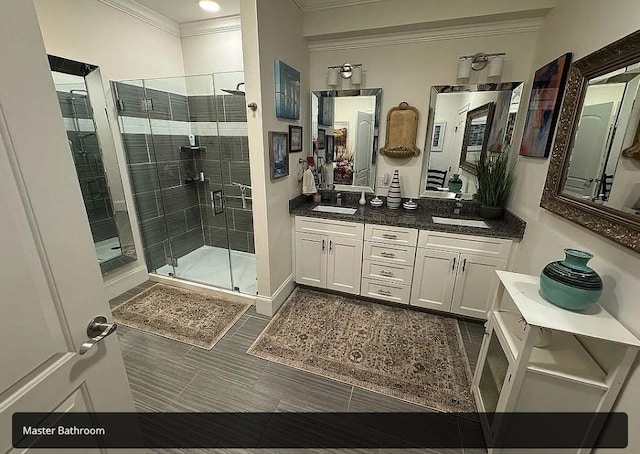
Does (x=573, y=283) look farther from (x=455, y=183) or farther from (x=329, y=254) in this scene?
(x=329, y=254)

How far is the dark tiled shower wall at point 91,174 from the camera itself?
7.43ft

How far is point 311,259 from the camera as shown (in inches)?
108

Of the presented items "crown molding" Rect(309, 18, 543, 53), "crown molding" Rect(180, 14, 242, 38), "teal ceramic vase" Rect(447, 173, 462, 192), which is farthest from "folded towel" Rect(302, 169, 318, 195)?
"crown molding" Rect(180, 14, 242, 38)

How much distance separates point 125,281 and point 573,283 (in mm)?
3515

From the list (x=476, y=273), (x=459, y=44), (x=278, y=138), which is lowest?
(x=476, y=273)

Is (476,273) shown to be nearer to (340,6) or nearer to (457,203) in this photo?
(457,203)

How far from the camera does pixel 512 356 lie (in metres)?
1.25

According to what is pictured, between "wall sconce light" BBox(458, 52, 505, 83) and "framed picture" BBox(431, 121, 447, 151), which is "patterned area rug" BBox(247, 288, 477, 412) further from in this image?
"wall sconce light" BBox(458, 52, 505, 83)

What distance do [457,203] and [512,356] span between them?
1692mm

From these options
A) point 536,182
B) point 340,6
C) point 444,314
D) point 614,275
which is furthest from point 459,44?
point 444,314

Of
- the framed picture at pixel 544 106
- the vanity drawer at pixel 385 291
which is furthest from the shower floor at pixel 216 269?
the framed picture at pixel 544 106

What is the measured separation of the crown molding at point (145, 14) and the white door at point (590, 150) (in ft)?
11.9

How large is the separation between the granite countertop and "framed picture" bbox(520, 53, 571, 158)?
1.89 feet

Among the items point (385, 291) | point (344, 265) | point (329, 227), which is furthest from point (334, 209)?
point (385, 291)
